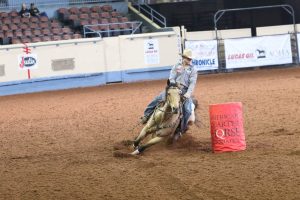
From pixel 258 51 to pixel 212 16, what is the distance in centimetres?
565

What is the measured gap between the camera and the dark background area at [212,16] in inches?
1372

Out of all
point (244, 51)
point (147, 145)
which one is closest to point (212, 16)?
point (244, 51)

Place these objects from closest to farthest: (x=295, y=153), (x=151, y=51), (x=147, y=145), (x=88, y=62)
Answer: (x=295, y=153)
(x=147, y=145)
(x=88, y=62)
(x=151, y=51)

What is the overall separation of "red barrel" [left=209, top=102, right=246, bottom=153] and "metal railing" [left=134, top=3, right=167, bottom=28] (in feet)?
72.7

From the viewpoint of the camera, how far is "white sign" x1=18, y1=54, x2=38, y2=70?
27.9 metres

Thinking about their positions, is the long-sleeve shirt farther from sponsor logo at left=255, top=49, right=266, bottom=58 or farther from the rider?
sponsor logo at left=255, top=49, right=266, bottom=58

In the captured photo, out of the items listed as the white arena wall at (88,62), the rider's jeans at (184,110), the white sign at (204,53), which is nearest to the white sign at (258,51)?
the white sign at (204,53)

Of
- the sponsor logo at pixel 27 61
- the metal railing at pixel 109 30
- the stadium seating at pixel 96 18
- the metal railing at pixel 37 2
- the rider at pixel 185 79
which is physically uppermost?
the metal railing at pixel 37 2

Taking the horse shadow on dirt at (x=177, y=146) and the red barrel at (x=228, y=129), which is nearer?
the red barrel at (x=228, y=129)

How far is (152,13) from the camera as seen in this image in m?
35.6

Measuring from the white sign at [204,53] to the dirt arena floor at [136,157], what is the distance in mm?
8164

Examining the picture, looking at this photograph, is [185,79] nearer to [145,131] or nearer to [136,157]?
[145,131]

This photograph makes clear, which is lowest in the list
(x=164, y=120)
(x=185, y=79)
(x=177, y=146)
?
(x=177, y=146)

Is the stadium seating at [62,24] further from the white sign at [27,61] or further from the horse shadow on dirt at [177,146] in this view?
the horse shadow on dirt at [177,146]
